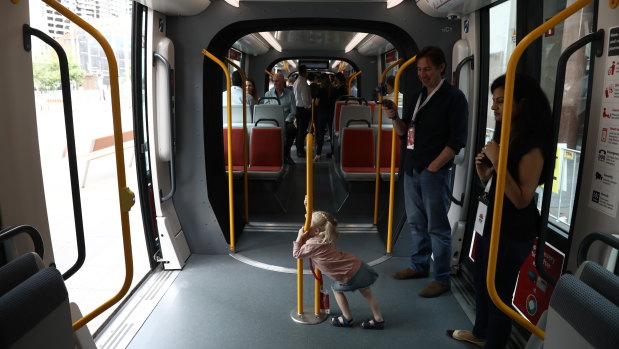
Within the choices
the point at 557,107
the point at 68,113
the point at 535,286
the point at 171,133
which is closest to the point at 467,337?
the point at 535,286

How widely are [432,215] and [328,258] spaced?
100cm

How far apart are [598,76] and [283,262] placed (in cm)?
311

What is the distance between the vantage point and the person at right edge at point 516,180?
1979 millimetres

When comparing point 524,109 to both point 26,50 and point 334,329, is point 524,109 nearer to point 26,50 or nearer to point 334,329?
point 334,329

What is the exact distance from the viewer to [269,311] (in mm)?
3340

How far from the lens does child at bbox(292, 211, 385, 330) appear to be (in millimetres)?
2857

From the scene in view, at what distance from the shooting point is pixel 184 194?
433cm

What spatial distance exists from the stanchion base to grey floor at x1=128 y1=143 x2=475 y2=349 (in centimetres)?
4

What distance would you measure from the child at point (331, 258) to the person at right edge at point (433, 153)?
0.76 meters

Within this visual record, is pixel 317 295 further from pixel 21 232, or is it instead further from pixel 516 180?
pixel 21 232

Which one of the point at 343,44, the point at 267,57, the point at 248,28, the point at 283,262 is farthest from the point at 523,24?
the point at 267,57

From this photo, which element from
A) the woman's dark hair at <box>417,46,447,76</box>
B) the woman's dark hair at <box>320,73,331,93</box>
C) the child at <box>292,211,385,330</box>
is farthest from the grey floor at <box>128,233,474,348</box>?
the woman's dark hair at <box>320,73,331,93</box>

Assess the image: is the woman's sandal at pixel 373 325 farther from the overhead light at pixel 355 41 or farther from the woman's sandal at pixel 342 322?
the overhead light at pixel 355 41

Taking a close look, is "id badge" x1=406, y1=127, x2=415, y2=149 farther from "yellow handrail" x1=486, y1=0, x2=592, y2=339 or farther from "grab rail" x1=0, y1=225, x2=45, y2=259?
"grab rail" x1=0, y1=225, x2=45, y2=259
